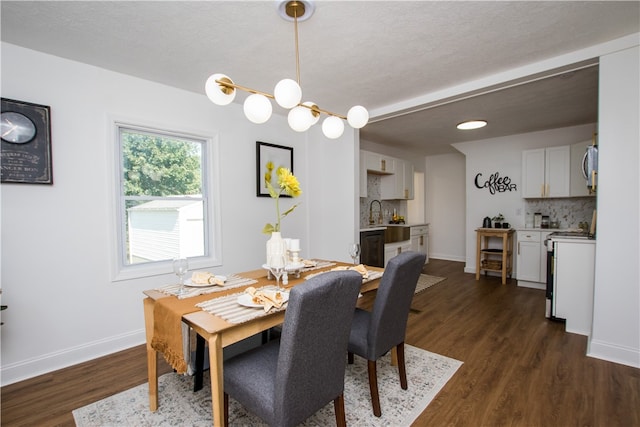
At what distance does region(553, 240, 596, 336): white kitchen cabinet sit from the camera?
283cm

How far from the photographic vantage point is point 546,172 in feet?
14.8

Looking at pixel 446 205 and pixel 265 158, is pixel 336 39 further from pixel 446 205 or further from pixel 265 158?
pixel 446 205

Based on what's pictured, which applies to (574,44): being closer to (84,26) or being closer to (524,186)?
(524,186)

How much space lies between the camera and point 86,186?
243cm

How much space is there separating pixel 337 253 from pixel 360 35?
2.73m

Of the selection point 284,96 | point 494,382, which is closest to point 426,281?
point 494,382

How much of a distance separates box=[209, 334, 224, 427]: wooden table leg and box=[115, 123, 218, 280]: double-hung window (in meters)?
1.85

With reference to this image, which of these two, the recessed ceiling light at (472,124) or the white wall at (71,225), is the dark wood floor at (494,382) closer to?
the white wall at (71,225)

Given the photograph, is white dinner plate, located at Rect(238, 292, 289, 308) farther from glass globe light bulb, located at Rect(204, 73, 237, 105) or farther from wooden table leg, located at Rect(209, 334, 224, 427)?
glass globe light bulb, located at Rect(204, 73, 237, 105)

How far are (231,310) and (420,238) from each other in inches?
209

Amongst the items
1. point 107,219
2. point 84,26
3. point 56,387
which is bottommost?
point 56,387

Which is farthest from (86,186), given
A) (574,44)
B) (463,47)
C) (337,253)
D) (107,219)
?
(574,44)

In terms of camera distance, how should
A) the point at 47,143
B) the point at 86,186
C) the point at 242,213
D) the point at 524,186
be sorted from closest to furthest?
the point at 47,143, the point at 86,186, the point at 242,213, the point at 524,186

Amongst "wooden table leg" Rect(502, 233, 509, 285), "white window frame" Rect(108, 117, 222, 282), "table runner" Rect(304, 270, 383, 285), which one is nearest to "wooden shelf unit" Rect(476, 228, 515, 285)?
"wooden table leg" Rect(502, 233, 509, 285)
